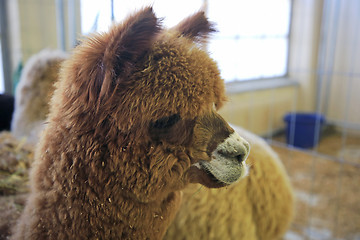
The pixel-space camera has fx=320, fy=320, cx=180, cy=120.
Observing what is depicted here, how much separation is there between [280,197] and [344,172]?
9.04ft

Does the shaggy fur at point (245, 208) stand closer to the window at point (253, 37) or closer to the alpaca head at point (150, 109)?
the alpaca head at point (150, 109)

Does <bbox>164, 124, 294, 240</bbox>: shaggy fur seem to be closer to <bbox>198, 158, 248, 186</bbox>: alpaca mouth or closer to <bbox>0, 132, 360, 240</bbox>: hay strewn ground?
<bbox>198, 158, 248, 186</bbox>: alpaca mouth

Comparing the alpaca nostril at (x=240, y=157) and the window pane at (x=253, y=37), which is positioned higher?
the window pane at (x=253, y=37)

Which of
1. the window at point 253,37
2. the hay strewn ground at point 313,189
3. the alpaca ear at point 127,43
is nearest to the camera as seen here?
the alpaca ear at point 127,43

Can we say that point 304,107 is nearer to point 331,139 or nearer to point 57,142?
point 331,139

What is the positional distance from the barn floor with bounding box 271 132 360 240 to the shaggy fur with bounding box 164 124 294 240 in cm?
72

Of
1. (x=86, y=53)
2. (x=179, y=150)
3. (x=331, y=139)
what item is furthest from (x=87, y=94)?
(x=331, y=139)

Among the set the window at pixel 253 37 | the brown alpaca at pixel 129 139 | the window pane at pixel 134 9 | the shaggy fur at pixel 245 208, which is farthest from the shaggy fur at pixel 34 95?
the window at pixel 253 37

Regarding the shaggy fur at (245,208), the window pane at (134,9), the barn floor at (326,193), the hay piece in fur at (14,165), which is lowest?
the barn floor at (326,193)

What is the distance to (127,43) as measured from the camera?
588 mm

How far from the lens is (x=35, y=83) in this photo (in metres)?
1.65

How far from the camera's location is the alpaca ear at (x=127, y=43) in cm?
58

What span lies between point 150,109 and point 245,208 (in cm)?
79

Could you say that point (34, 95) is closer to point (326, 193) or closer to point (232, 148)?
point (232, 148)
